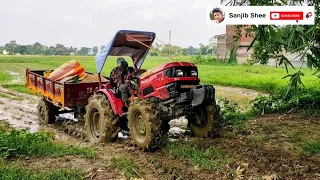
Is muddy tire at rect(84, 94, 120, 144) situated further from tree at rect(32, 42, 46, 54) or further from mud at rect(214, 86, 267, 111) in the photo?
tree at rect(32, 42, 46, 54)

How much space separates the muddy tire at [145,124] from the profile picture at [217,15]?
5.82 ft

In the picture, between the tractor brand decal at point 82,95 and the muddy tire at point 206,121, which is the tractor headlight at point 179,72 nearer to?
the muddy tire at point 206,121

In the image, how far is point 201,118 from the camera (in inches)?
286

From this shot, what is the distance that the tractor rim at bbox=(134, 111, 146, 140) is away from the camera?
261 inches

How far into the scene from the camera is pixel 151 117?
6203 mm

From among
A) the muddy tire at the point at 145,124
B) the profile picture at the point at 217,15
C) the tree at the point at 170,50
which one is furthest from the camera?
the tree at the point at 170,50

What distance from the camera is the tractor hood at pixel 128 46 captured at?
7.40 metres

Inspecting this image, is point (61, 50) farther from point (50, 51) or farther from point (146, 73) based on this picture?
point (146, 73)

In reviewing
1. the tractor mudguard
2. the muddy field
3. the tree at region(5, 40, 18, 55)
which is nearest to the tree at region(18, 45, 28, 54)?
the tree at region(5, 40, 18, 55)

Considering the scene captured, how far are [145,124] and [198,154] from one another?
105 centimetres

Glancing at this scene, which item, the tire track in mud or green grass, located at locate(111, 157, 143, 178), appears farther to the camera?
the tire track in mud

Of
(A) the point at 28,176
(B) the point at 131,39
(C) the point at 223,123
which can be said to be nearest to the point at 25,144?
(A) the point at 28,176

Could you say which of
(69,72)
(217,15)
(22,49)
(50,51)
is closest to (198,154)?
(217,15)

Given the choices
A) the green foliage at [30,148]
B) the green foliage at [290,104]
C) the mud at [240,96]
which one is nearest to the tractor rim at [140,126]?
the green foliage at [30,148]
